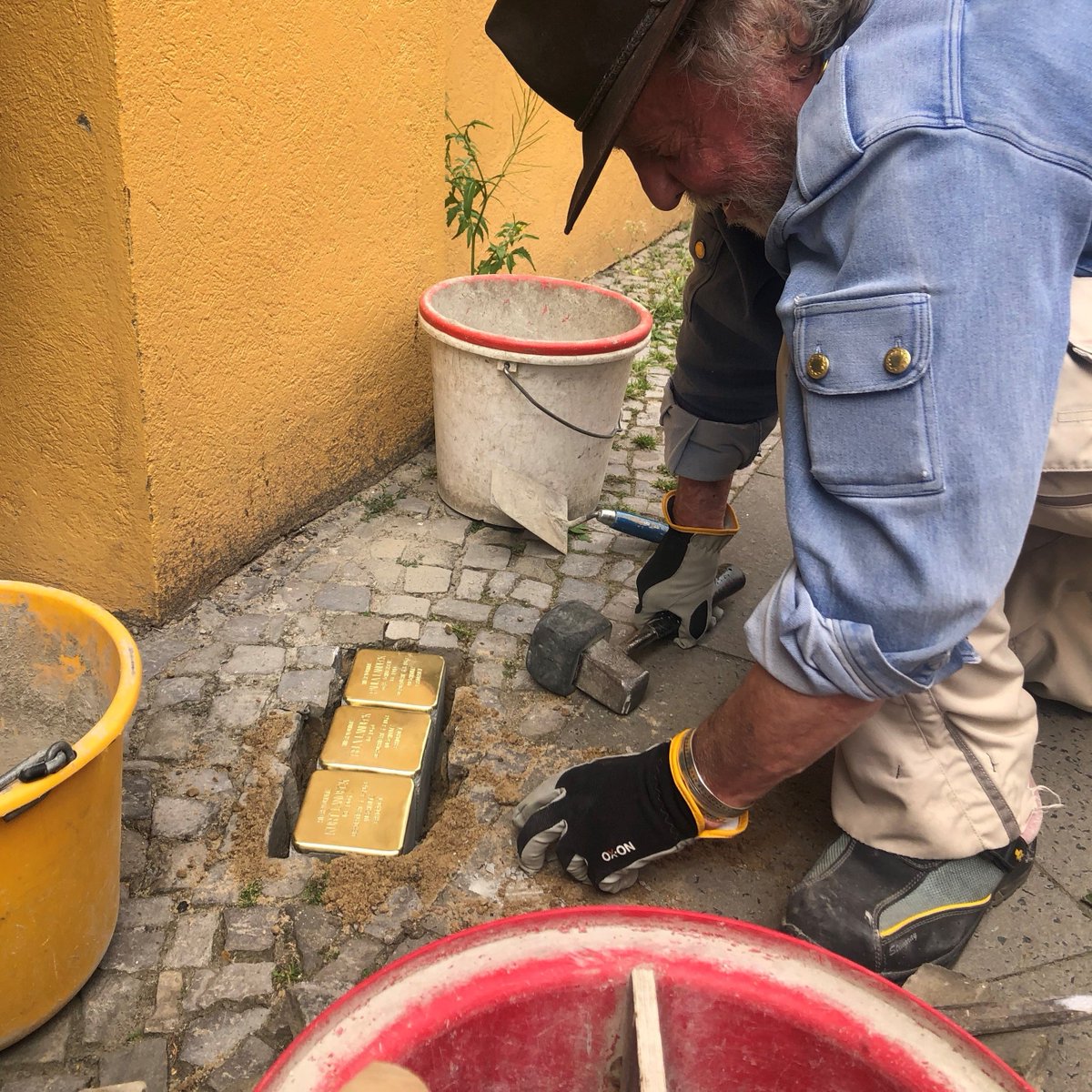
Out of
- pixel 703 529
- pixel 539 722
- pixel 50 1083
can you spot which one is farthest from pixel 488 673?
pixel 50 1083

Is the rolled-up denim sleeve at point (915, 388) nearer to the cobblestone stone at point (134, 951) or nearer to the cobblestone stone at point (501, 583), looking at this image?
the cobblestone stone at point (134, 951)

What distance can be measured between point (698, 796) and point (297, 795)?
3.37 feet

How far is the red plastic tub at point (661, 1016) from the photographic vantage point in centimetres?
108

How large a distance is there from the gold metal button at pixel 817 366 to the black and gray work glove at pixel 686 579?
135 centimetres

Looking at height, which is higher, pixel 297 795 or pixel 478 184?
pixel 478 184

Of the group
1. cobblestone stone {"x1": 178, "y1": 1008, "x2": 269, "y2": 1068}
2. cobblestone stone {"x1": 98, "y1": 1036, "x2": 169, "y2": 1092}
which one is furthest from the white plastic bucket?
cobblestone stone {"x1": 98, "y1": 1036, "x2": 169, "y2": 1092}

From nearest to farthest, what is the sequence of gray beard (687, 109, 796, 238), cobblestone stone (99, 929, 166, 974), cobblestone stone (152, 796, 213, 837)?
gray beard (687, 109, 796, 238), cobblestone stone (99, 929, 166, 974), cobblestone stone (152, 796, 213, 837)

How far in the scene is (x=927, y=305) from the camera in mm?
1396

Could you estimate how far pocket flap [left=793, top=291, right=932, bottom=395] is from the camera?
1413mm

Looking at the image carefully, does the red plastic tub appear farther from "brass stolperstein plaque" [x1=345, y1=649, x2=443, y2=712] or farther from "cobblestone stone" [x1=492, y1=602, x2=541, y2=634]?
"cobblestone stone" [x1=492, y1=602, x2=541, y2=634]

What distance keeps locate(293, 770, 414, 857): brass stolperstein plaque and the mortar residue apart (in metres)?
0.58

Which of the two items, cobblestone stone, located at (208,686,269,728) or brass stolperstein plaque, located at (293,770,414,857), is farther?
cobblestone stone, located at (208,686,269,728)

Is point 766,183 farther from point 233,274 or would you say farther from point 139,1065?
point 139,1065

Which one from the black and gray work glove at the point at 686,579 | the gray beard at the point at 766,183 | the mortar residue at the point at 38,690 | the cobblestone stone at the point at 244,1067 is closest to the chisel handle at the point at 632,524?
the black and gray work glove at the point at 686,579
